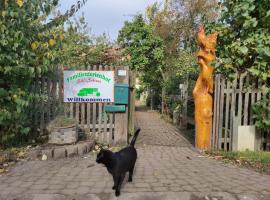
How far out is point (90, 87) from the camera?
8617mm

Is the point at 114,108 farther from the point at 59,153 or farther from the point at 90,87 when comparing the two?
the point at 59,153

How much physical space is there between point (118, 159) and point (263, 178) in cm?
270

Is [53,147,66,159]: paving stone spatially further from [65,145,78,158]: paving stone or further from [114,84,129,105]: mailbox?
[114,84,129,105]: mailbox

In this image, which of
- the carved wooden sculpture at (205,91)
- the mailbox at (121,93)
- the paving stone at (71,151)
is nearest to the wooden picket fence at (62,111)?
the mailbox at (121,93)

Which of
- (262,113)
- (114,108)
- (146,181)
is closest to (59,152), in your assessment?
(114,108)

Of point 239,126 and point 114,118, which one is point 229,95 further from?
point 114,118

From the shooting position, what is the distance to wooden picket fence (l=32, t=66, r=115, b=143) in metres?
8.50

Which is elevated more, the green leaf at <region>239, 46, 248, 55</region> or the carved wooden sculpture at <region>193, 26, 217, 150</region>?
the green leaf at <region>239, 46, 248, 55</region>

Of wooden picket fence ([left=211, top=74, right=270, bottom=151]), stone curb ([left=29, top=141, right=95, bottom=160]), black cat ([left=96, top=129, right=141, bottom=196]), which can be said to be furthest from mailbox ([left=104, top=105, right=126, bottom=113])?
black cat ([left=96, top=129, right=141, bottom=196])

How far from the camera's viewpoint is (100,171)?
6227 millimetres

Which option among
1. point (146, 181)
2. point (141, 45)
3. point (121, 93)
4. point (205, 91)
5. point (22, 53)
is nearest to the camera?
point (146, 181)

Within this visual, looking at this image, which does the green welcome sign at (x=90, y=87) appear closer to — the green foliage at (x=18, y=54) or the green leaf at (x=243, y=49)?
the green foliage at (x=18, y=54)

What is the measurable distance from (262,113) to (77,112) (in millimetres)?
4291

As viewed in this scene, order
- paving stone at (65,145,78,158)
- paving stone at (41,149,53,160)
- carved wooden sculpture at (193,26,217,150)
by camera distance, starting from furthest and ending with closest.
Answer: carved wooden sculpture at (193,26,217,150)
paving stone at (65,145,78,158)
paving stone at (41,149,53,160)
